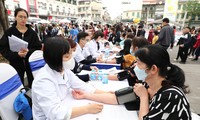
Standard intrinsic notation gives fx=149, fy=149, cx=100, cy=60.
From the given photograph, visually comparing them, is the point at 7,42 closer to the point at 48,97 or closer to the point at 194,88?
the point at 48,97

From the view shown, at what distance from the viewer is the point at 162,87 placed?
993 mm

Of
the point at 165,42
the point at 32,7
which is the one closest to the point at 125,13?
the point at 32,7

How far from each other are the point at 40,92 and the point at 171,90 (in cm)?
86

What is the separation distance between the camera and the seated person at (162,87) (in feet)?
2.85

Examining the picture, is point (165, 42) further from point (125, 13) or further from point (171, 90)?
point (125, 13)

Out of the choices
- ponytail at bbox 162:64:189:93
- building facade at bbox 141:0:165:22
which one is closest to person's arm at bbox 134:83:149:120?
ponytail at bbox 162:64:189:93

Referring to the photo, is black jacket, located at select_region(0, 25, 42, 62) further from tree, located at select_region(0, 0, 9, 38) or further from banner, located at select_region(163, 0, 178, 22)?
banner, located at select_region(163, 0, 178, 22)

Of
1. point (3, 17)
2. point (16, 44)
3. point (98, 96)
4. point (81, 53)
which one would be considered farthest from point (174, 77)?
point (3, 17)

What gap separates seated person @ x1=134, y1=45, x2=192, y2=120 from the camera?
0.87 metres

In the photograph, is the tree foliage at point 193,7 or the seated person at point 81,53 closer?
the seated person at point 81,53

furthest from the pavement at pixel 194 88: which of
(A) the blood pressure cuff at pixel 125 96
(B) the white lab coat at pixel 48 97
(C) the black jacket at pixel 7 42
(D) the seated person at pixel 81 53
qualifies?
(C) the black jacket at pixel 7 42

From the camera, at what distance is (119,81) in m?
1.93

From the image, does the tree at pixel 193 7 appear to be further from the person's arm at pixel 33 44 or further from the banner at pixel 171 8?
the person's arm at pixel 33 44

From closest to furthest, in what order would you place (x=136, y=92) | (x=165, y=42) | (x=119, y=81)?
(x=136, y=92), (x=119, y=81), (x=165, y=42)
